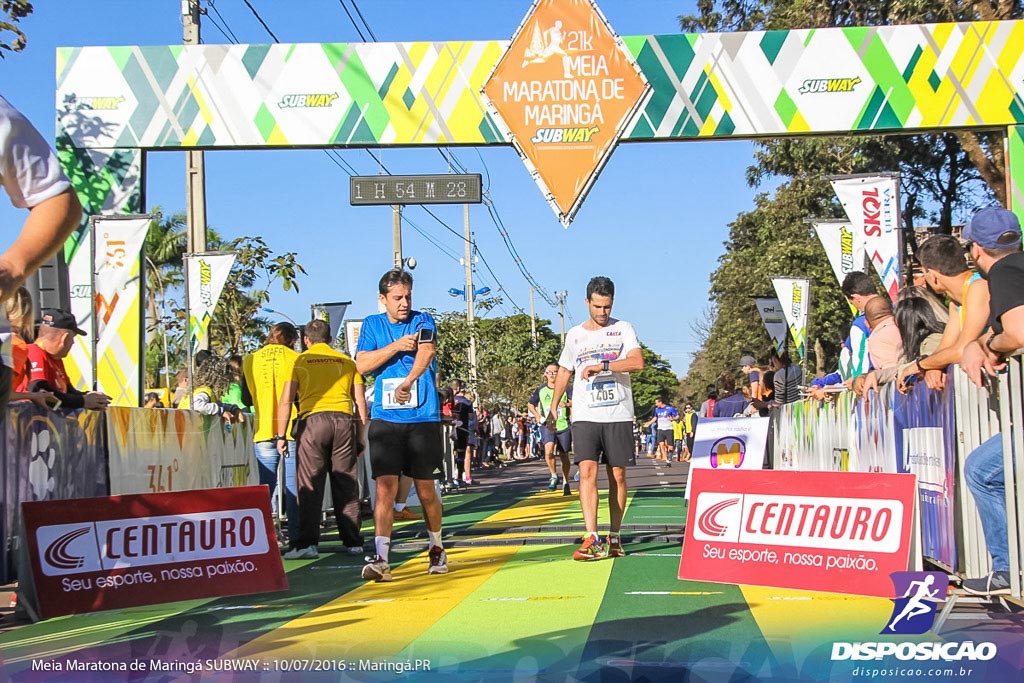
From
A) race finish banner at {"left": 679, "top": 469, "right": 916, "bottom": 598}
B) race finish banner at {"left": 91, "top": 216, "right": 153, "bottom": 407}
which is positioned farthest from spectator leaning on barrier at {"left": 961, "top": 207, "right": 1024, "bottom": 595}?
race finish banner at {"left": 91, "top": 216, "right": 153, "bottom": 407}

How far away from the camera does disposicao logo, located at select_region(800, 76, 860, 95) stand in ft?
40.8

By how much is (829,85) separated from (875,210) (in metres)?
2.13

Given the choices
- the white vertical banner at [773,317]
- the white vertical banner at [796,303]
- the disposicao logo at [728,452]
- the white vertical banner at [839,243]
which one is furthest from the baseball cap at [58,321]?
the white vertical banner at [773,317]

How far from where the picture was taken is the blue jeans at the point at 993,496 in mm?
5676

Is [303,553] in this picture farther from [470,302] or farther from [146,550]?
[470,302]

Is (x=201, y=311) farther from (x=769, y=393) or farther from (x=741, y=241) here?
(x=741, y=241)

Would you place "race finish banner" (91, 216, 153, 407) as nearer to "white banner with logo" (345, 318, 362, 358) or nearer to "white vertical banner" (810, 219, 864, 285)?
"white vertical banner" (810, 219, 864, 285)

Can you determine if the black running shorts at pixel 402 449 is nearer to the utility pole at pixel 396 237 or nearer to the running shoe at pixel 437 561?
the running shoe at pixel 437 561

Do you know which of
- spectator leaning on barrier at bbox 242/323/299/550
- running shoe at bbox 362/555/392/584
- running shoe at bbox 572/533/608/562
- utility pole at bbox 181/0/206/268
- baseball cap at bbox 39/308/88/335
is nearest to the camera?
running shoe at bbox 362/555/392/584

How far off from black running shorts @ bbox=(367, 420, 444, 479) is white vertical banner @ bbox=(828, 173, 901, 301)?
769cm

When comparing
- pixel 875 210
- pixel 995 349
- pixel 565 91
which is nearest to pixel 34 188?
pixel 995 349

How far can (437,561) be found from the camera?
8.05m

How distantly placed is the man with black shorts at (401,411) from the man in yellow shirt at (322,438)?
1737 millimetres

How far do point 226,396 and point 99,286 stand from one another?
1849 millimetres
